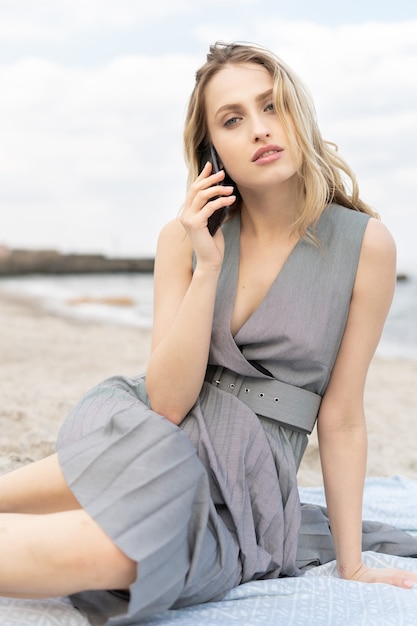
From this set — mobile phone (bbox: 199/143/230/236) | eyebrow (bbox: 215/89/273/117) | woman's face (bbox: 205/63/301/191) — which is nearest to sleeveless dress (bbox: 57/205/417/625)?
mobile phone (bbox: 199/143/230/236)

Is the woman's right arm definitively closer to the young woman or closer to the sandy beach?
the young woman

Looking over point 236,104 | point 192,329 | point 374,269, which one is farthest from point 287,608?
point 236,104

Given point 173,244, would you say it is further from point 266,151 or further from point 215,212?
point 266,151

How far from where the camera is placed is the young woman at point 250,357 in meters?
2.14

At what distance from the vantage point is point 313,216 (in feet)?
8.52

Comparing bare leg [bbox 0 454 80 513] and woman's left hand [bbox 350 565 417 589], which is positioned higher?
bare leg [bbox 0 454 80 513]

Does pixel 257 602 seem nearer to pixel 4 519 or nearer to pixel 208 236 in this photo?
pixel 4 519

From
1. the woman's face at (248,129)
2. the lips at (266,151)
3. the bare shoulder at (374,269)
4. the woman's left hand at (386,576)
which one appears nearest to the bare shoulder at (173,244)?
the woman's face at (248,129)

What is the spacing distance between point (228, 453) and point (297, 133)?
104cm

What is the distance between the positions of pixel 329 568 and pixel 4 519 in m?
1.20

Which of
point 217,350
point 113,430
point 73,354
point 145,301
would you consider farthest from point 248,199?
point 145,301

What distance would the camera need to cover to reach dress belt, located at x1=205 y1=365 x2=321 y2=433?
97.7 inches

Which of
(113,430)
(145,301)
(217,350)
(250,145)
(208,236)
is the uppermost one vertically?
(250,145)

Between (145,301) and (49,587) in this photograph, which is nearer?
(49,587)
